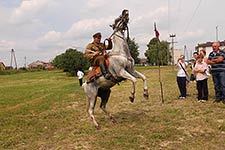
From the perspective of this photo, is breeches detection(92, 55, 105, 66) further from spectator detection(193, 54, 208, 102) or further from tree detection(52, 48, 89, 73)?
tree detection(52, 48, 89, 73)

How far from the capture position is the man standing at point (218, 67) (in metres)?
9.81

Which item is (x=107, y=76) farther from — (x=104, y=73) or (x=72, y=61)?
(x=72, y=61)

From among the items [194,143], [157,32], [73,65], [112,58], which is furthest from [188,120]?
[73,65]

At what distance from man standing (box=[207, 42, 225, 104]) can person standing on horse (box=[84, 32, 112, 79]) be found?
4062 mm

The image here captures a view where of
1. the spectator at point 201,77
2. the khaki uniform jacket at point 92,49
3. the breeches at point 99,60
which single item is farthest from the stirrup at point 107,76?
the spectator at point 201,77

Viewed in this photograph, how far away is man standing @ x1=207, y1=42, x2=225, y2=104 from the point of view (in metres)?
9.81

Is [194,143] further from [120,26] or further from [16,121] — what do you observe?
[16,121]

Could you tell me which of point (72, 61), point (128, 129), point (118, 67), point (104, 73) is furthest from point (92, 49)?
point (72, 61)

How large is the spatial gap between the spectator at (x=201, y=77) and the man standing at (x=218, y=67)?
0.44 meters

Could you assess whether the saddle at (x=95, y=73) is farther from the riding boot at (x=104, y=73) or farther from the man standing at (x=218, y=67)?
the man standing at (x=218, y=67)

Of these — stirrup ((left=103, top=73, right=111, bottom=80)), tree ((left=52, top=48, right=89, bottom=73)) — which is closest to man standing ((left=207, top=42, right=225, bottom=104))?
stirrup ((left=103, top=73, right=111, bottom=80))

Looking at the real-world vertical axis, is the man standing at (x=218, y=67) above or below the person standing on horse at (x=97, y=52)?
below

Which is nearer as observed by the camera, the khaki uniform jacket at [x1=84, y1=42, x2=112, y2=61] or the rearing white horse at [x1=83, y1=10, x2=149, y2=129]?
the rearing white horse at [x1=83, y1=10, x2=149, y2=129]

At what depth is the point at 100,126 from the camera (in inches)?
307
